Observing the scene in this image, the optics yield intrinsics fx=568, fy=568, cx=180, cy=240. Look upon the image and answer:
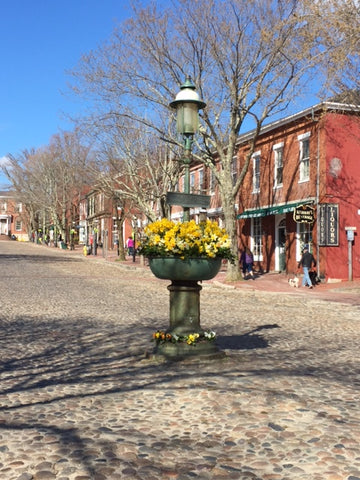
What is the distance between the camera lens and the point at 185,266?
21.5 ft

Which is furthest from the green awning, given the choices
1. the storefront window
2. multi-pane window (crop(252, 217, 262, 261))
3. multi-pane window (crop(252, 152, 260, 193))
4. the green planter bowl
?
the green planter bowl

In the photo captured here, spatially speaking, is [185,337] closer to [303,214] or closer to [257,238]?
[303,214]

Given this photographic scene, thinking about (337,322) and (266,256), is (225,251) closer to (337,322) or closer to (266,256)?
(337,322)

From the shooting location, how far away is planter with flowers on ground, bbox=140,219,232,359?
21.5 feet

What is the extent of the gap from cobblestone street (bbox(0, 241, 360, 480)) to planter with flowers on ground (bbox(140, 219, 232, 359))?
0.94 feet

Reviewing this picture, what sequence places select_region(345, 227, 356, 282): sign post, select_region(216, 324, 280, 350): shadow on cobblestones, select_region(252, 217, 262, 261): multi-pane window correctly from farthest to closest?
select_region(252, 217, 262, 261): multi-pane window, select_region(345, 227, 356, 282): sign post, select_region(216, 324, 280, 350): shadow on cobblestones

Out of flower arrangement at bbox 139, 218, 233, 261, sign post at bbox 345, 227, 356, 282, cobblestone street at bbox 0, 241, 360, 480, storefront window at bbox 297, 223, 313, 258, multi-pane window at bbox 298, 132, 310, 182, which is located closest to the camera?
cobblestone street at bbox 0, 241, 360, 480

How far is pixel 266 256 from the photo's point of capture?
28.0 meters

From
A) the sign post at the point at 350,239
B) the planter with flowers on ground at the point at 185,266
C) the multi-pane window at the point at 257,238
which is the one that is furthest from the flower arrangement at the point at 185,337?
the multi-pane window at the point at 257,238

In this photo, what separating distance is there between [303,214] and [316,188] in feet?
5.22

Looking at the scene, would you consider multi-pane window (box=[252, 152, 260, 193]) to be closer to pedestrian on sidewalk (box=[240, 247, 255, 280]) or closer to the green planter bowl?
pedestrian on sidewalk (box=[240, 247, 255, 280])

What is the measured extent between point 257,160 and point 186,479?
26041 mm

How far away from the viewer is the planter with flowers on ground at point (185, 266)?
6566 millimetres

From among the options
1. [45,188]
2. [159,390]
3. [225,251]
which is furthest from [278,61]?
[45,188]
